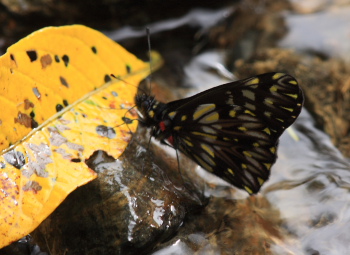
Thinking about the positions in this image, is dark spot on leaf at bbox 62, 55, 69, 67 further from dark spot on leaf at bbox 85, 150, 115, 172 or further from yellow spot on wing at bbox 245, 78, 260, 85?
yellow spot on wing at bbox 245, 78, 260, 85

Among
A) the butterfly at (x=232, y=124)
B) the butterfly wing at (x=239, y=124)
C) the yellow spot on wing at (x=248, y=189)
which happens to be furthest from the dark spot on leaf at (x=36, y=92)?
the yellow spot on wing at (x=248, y=189)

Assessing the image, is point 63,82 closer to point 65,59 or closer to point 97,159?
point 65,59

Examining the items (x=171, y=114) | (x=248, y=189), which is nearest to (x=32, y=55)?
(x=171, y=114)

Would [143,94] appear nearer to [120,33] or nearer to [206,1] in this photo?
[120,33]

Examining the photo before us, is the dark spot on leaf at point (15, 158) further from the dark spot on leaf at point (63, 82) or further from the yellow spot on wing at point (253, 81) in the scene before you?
the yellow spot on wing at point (253, 81)

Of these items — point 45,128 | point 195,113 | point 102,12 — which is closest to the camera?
point 45,128

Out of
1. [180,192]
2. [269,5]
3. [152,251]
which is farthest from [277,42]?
[152,251]

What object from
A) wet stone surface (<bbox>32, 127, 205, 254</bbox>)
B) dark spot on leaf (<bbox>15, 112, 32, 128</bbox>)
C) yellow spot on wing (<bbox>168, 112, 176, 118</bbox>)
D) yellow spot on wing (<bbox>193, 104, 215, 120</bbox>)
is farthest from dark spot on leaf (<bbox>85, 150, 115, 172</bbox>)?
yellow spot on wing (<bbox>193, 104, 215, 120</bbox>)
